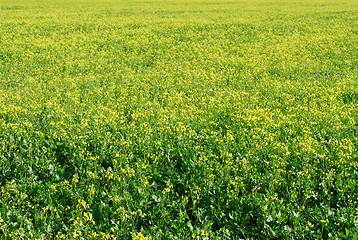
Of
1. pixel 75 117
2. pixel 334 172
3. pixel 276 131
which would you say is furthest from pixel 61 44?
pixel 334 172

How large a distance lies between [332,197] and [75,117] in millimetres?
6234

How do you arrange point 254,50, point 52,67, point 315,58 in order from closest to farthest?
point 52,67 → point 315,58 → point 254,50

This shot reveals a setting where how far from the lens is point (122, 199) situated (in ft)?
16.4

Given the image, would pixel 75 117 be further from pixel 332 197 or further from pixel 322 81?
pixel 322 81

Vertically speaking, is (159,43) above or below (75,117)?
above

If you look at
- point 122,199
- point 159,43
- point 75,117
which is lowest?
point 122,199

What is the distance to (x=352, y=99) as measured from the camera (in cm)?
1005

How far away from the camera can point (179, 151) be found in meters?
6.43

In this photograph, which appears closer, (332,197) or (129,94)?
(332,197)

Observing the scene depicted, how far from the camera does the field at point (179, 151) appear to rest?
468 centimetres

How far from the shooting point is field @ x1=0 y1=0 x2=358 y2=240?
4.68 metres

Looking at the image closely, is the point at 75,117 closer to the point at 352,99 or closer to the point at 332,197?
the point at 332,197

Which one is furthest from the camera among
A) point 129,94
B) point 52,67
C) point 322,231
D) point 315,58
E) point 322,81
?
point 315,58

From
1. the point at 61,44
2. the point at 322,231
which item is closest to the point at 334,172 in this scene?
the point at 322,231
